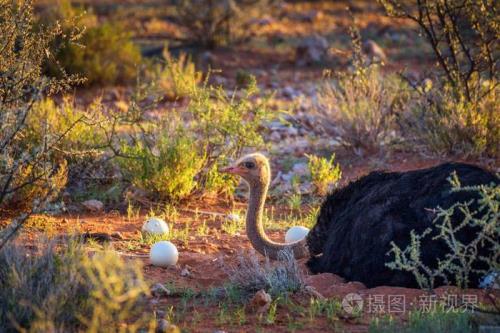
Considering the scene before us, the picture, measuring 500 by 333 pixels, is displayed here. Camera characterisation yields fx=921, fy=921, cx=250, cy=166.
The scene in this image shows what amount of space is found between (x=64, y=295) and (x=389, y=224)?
2.06 meters

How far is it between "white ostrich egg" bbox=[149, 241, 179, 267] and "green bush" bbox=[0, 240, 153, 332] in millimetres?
1308

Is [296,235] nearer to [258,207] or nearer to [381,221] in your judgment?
[258,207]

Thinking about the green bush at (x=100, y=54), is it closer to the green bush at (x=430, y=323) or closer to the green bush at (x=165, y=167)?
the green bush at (x=165, y=167)

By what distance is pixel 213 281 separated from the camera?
19.9ft

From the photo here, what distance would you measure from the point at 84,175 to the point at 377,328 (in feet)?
16.8

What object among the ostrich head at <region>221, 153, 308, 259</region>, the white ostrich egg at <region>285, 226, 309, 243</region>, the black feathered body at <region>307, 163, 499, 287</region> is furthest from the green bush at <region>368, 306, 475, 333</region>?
the white ostrich egg at <region>285, 226, 309, 243</region>

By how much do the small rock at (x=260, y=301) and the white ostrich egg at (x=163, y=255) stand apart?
1.19m

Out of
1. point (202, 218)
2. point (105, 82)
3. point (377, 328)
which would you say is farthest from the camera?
point (105, 82)

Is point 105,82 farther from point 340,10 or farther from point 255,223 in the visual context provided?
point 340,10

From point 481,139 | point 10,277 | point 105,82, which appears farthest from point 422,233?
point 105,82

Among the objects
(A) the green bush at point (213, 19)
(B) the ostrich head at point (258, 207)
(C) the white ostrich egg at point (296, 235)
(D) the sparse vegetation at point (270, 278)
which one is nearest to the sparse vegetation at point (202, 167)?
(D) the sparse vegetation at point (270, 278)

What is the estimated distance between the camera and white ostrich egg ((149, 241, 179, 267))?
6289mm

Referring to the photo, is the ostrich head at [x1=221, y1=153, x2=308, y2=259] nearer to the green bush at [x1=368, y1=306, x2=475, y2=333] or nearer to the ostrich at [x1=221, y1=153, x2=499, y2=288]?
the ostrich at [x1=221, y1=153, x2=499, y2=288]

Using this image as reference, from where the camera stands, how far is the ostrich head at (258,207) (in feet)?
21.8
